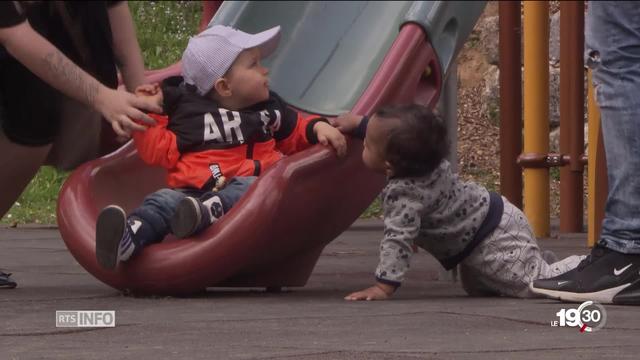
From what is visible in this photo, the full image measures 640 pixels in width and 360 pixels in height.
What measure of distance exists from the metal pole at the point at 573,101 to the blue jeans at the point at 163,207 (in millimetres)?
2919

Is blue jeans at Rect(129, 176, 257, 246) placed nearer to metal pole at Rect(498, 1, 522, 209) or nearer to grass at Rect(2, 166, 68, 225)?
metal pole at Rect(498, 1, 522, 209)

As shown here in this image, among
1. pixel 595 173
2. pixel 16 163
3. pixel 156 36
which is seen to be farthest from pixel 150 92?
pixel 156 36

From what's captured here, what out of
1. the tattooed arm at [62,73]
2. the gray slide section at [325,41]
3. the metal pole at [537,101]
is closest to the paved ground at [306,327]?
the tattooed arm at [62,73]

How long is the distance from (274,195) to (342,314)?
1.96ft

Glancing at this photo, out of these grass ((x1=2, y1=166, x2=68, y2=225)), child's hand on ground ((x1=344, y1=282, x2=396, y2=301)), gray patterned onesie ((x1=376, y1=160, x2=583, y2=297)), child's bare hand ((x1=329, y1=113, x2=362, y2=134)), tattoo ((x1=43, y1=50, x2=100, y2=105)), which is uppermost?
tattoo ((x1=43, y1=50, x2=100, y2=105))

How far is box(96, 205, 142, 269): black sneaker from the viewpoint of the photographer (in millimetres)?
4246

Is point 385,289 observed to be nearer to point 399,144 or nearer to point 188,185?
point 399,144

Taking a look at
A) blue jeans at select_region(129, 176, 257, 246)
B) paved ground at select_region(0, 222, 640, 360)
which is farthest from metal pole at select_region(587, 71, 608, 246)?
blue jeans at select_region(129, 176, 257, 246)

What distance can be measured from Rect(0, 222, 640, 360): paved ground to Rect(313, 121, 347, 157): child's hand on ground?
45cm

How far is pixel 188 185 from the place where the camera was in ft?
15.3

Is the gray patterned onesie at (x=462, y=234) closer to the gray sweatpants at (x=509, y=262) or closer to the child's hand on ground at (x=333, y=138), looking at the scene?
the gray sweatpants at (x=509, y=262)

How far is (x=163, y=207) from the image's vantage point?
14.7ft

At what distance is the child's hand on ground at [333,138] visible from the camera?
4.56m

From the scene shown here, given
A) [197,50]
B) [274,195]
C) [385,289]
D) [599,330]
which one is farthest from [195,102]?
[599,330]
